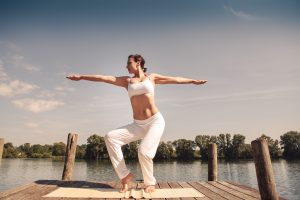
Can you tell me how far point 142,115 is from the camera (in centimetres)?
546

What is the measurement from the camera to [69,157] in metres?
8.88

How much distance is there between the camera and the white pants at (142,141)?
5.13 meters

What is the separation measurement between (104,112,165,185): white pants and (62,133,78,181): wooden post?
3.95 meters

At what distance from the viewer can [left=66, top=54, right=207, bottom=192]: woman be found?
17.0 feet

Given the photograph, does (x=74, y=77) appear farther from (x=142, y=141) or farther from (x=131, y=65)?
(x=142, y=141)

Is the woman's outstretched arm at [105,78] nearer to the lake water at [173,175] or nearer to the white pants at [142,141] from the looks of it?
the white pants at [142,141]

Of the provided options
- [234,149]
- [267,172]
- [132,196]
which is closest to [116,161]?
[132,196]

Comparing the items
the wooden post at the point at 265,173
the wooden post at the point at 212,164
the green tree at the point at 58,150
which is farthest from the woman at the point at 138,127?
the green tree at the point at 58,150

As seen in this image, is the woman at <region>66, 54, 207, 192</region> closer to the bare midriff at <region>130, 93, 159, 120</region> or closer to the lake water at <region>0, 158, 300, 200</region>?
the bare midriff at <region>130, 93, 159, 120</region>

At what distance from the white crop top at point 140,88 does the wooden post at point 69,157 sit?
14.7ft

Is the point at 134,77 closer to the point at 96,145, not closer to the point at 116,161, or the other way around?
the point at 116,161

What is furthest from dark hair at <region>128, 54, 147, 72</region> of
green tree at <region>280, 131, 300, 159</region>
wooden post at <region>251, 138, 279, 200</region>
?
green tree at <region>280, 131, 300, 159</region>

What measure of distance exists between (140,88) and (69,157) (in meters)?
4.91

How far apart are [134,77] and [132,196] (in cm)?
252
